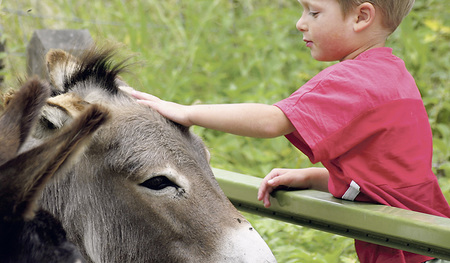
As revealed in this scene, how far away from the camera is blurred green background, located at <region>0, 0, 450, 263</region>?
4895mm

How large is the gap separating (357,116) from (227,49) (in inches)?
151

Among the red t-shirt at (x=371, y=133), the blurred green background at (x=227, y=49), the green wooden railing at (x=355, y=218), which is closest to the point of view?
the green wooden railing at (x=355, y=218)

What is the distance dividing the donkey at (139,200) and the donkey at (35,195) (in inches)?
23.3

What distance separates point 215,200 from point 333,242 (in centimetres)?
140

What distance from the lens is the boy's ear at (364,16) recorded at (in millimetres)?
2429

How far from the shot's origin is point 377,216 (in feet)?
7.34

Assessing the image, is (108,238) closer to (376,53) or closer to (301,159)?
(376,53)

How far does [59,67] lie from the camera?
7.82 ft

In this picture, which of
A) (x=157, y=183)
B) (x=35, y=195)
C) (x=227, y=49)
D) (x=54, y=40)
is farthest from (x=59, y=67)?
(x=227, y=49)

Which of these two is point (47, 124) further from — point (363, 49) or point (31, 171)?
point (363, 49)

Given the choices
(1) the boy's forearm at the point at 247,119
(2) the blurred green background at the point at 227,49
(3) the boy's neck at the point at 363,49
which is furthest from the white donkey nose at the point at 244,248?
(2) the blurred green background at the point at 227,49

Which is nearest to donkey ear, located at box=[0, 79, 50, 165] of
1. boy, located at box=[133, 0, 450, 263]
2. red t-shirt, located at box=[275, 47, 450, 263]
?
boy, located at box=[133, 0, 450, 263]

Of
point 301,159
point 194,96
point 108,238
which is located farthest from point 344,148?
point 194,96

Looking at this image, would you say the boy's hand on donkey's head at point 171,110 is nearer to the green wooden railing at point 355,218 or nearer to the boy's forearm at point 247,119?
the boy's forearm at point 247,119
